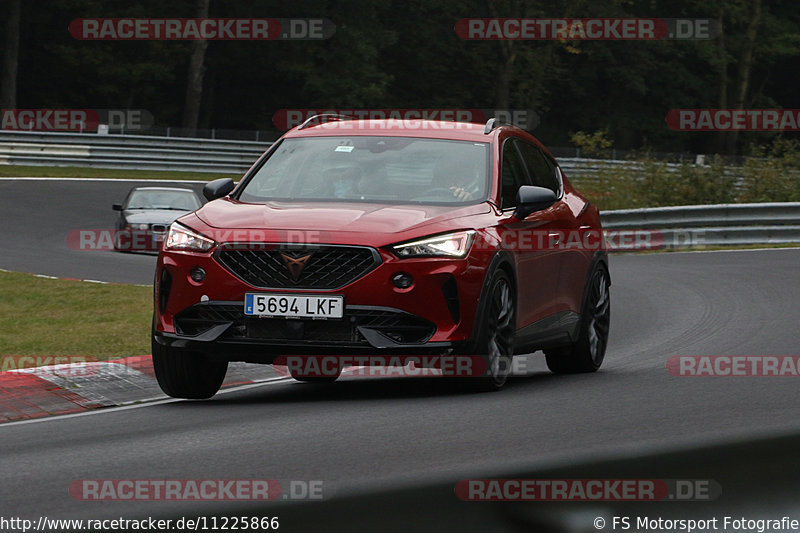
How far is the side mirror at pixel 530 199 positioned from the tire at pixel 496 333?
1.78 ft

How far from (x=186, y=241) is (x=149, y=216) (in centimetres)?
1934

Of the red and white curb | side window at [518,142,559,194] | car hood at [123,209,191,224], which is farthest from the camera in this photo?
car hood at [123,209,191,224]

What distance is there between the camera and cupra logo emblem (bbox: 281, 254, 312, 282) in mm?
7855

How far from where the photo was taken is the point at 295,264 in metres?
7.86

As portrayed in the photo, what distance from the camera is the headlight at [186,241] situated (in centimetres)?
813

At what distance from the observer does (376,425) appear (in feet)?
24.2

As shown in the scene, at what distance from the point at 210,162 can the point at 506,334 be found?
39.7m

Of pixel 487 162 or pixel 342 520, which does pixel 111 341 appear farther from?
pixel 342 520

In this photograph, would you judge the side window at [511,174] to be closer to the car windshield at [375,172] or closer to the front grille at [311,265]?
the car windshield at [375,172]
